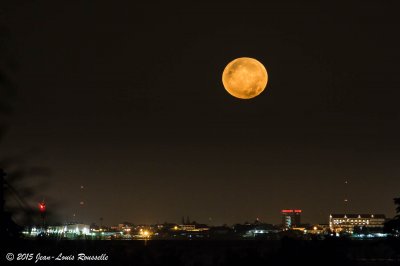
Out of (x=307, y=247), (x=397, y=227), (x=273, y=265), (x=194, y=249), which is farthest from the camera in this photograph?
(x=194, y=249)

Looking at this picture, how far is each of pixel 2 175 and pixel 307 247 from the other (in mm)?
45238

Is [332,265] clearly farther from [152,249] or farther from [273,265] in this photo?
[152,249]

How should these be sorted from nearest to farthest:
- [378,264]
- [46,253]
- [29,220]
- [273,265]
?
[29,220] → [46,253] → [273,265] → [378,264]

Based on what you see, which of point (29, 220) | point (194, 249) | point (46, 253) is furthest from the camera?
Result: point (194, 249)

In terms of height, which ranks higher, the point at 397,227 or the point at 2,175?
the point at 2,175

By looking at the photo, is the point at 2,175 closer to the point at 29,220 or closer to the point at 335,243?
the point at 29,220

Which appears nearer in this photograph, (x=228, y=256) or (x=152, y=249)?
(x=228, y=256)

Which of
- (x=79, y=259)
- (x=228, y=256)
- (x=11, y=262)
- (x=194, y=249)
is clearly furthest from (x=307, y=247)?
(x=194, y=249)

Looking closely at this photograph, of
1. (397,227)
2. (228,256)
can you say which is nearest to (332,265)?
(228,256)

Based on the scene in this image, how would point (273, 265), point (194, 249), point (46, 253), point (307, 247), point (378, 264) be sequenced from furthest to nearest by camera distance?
point (194, 249) → point (378, 264) → point (307, 247) → point (273, 265) → point (46, 253)

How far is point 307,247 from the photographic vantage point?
3612 inches

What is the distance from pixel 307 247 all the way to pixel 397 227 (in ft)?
100

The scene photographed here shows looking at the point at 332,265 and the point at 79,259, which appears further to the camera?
the point at 332,265

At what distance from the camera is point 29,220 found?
179ft
